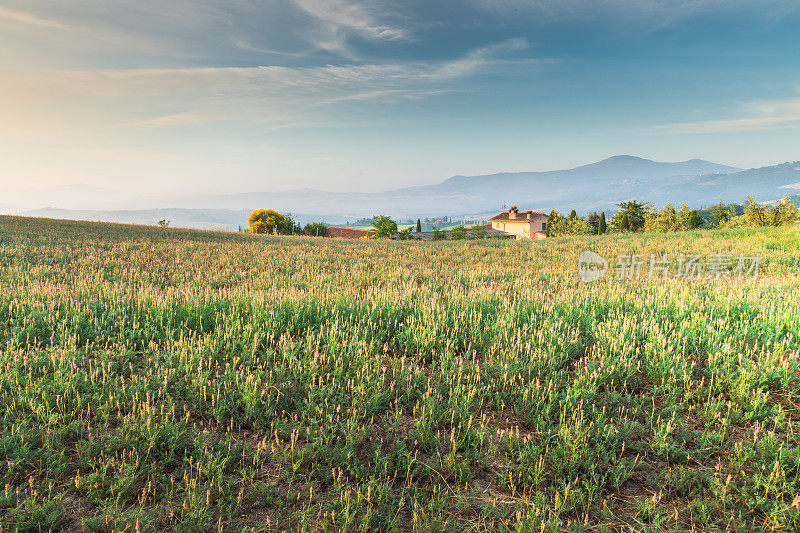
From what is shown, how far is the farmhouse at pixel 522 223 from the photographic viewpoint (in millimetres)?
151000

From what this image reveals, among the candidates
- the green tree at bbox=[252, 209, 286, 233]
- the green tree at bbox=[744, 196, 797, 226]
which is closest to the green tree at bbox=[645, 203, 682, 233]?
the green tree at bbox=[744, 196, 797, 226]

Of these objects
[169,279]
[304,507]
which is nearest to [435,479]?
[304,507]

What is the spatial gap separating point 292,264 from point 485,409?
470 inches

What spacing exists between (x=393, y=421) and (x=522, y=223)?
158 metres

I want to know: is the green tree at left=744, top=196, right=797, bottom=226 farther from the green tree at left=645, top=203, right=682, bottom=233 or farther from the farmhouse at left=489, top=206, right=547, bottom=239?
the farmhouse at left=489, top=206, right=547, bottom=239

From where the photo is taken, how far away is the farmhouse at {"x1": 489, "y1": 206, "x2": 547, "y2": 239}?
151m

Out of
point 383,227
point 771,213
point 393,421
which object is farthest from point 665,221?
point 393,421

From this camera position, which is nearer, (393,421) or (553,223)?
(393,421)

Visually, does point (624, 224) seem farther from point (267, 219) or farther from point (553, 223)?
point (267, 219)

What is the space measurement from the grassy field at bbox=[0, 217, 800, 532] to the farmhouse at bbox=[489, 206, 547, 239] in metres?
146

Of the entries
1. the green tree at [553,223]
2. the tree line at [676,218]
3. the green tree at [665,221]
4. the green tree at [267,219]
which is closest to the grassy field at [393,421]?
the green tree at [267,219]

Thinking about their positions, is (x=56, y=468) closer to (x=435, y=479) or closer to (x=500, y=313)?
(x=435, y=479)

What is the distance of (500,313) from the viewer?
6.34 m

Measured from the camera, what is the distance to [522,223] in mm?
152750
